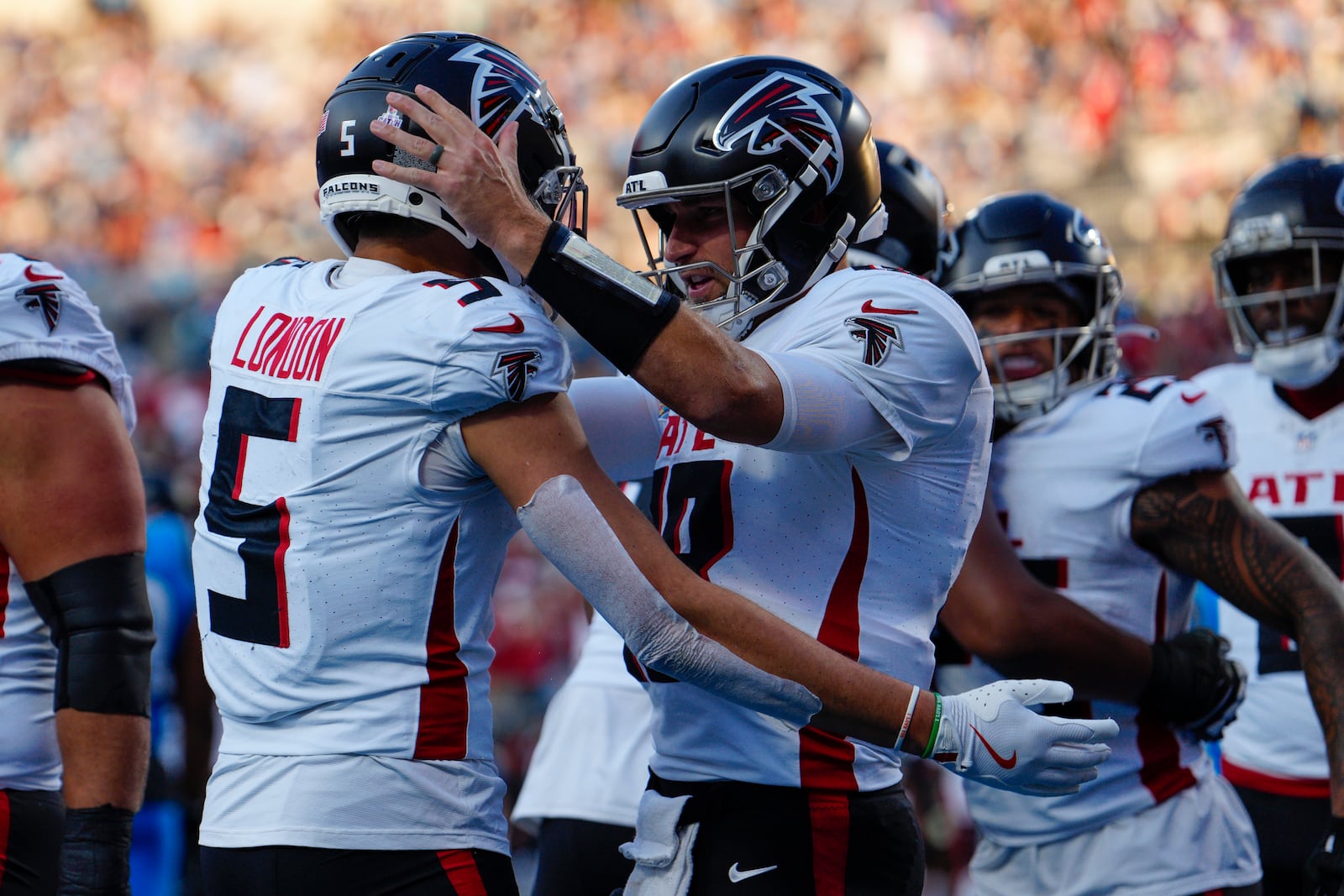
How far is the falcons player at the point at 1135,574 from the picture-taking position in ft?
10.9

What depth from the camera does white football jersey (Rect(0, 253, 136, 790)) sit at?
8.93 feet

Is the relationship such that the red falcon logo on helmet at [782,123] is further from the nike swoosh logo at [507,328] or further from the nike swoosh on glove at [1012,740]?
the nike swoosh on glove at [1012,740]

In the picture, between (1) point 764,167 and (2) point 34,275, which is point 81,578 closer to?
(2) point 34,275

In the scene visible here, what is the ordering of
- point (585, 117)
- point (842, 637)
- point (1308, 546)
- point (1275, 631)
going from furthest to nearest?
1. point (585, 117)
2. point (1308, 546)
3. point (1275, 631)
4. point (842, 637)

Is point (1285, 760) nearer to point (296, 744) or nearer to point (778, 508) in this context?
point (778, 508)

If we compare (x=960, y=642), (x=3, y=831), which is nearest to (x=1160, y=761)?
(x=960, y=642)

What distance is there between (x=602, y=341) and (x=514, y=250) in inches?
7.6

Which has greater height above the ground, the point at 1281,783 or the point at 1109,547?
the point at 1109,547

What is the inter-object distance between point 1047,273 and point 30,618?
94.7 inches

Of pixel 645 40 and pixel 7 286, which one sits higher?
pixel 645 40

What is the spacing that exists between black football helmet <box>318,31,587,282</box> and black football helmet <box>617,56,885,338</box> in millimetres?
214

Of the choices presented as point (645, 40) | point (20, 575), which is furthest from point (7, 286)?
point (645, 40)

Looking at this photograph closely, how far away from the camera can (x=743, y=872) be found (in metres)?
2.47

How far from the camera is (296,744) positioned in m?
2.26
